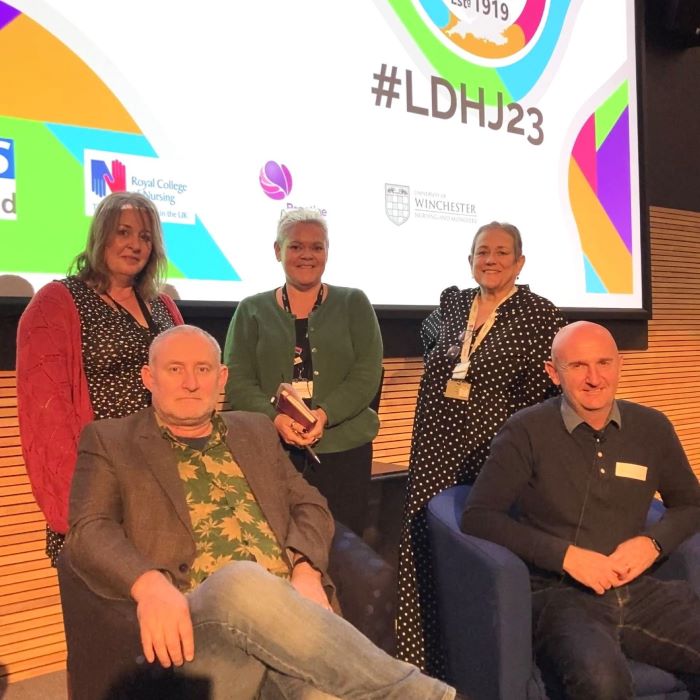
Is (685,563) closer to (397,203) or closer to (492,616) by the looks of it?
(492,616)

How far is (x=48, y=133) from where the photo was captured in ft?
9.18

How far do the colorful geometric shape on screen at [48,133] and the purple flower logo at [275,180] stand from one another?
591 mm

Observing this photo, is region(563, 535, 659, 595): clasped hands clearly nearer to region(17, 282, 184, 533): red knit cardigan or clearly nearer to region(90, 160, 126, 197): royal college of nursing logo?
region(17, 282, 184, 533): red knit cardigan

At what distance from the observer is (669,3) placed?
504cm

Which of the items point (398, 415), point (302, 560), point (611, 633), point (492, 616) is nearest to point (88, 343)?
point (302, 560)

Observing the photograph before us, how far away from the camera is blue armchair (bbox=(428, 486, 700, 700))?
1911 mm

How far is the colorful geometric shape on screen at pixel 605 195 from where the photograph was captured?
4559 mm

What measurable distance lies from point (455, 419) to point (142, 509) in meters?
1.14

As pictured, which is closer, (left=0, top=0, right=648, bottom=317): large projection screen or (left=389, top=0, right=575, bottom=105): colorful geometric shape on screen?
(left=0, top=0, right=648, bottom=317): large projection screen

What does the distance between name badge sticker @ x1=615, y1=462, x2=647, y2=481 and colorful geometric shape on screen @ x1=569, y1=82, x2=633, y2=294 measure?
258cm

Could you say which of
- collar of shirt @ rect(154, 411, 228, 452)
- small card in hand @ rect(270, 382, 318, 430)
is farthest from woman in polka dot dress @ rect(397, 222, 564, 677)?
collar of shirt @ rect(154, 411, 228, 452)

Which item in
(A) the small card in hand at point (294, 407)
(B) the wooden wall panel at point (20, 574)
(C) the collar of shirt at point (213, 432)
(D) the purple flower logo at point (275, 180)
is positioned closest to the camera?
(C) the collar of shirt at point (213, 432)

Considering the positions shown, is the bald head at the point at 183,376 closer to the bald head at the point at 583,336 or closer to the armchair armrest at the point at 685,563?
the bald head at the point at 583,336

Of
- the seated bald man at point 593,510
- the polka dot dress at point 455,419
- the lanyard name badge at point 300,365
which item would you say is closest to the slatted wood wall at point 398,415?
the lanyard name badge at point 300,365
